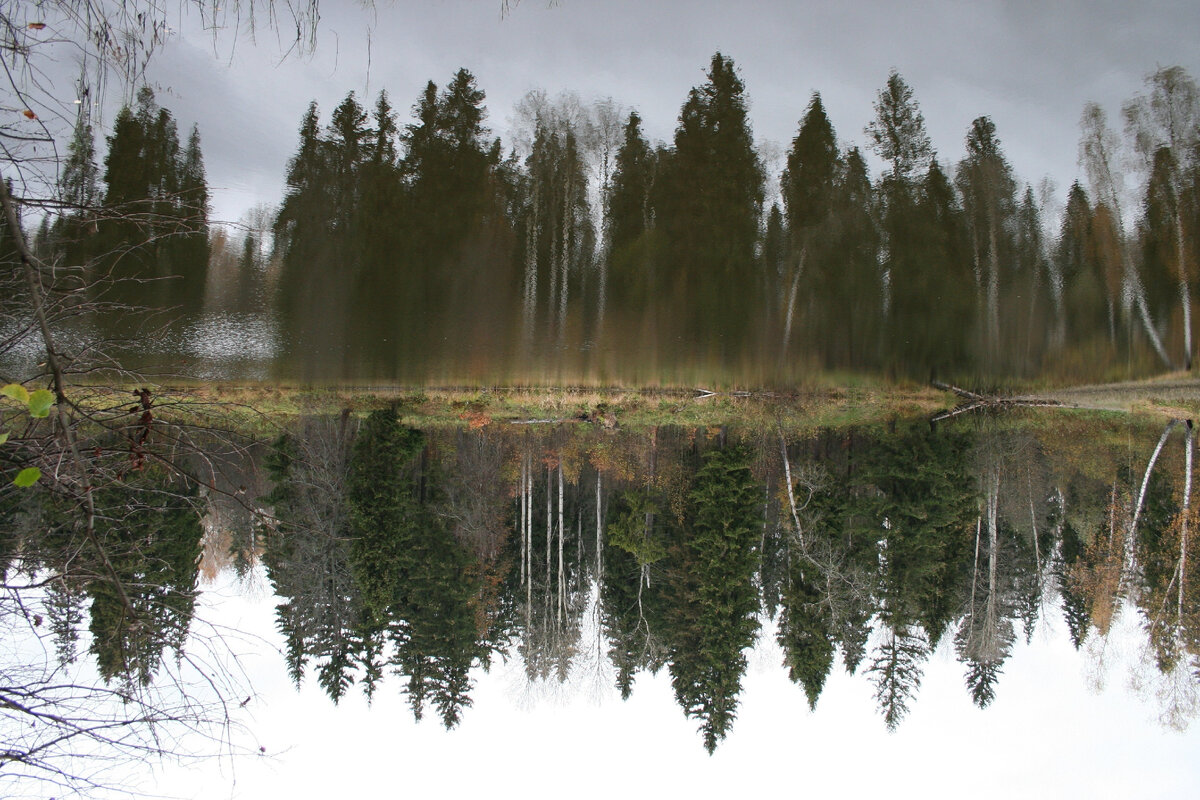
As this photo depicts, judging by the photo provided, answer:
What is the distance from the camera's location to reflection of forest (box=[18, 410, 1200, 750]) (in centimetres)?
1368

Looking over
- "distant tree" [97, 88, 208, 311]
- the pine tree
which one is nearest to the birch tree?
the pine tree

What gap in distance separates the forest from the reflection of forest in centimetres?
249

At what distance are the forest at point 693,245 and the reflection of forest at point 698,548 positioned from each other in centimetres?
249

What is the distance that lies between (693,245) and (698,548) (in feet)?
23.2

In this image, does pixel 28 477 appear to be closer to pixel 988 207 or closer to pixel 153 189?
pixel 153 189

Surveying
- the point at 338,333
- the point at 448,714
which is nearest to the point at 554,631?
the point at 448,714

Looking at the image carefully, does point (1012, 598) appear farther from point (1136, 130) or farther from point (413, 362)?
point (413, 362)

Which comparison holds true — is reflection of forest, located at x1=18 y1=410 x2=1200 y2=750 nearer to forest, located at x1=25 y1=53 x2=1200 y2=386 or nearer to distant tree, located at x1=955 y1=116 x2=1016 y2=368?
forest, located at x1=25 y1=53 x2=1200 y2=386

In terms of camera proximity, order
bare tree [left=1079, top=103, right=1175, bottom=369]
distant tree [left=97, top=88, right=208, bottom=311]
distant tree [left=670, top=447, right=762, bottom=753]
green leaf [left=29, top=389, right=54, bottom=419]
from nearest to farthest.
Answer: green leaf [left=29, top=389, right=54, bottom=419] → distant tree [left=97, top=88, right=208, bottom=311] → bare tree [left=1079, top=103, right=1175, bottom=369] → distant tree [left=670, top=447, right=762, bottom=753]

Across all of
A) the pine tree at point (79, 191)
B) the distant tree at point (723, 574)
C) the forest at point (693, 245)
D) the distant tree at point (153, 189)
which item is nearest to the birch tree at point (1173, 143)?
the forest at point (693, 245)

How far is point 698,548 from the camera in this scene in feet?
47.1

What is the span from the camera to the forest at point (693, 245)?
39.0 ft

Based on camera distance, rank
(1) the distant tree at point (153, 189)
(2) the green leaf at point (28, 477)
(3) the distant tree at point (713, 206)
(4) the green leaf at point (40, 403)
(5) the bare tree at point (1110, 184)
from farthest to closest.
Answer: (3) the distant tree at point (713, 206) < (5) the bare tree at point (1110, 184) < (1) the distant tree at point (153, 189) < (2) the green leaf at point (28, 477) < (4) the green leaf at point (40, 403)

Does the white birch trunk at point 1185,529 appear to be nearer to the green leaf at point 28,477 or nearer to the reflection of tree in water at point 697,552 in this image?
the reflection of tree in water at point 697,552
